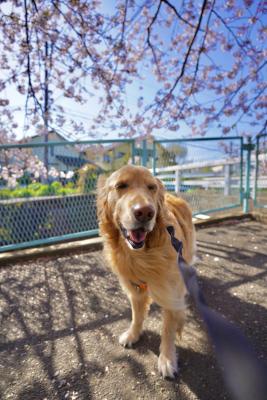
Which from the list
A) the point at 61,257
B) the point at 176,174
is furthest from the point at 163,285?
the point at 176,174

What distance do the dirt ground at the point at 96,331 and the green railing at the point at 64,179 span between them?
2.19ft

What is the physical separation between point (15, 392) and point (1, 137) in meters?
5.42

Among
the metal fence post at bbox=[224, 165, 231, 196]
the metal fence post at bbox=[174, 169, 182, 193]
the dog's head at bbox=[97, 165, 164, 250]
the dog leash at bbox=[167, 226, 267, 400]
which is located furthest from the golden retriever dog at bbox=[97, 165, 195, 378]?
the metal fence post at bbox=[224, 165, 231, 196]

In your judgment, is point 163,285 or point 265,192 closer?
point 163,285

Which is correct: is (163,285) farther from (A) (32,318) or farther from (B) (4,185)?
(B) (4,185)

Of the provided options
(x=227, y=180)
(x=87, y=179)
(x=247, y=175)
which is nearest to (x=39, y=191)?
(x=87, y=179)

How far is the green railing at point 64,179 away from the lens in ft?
13.8

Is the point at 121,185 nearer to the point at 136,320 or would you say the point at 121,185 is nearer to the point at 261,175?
the point at 136,320

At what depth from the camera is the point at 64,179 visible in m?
4.56

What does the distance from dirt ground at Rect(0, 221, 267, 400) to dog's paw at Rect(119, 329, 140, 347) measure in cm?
5

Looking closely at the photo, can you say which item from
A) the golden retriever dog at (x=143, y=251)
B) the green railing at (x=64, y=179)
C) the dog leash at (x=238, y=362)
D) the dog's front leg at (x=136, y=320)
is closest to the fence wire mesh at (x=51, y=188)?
the green railing at (x=64, y=179)

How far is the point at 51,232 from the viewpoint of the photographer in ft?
14.7

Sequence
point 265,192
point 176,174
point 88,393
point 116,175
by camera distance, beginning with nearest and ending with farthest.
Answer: point 88,393, point 116,175, point 176,174, point 265,192

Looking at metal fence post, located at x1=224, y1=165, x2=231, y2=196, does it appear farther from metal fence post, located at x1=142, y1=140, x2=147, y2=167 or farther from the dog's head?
the dog's head
